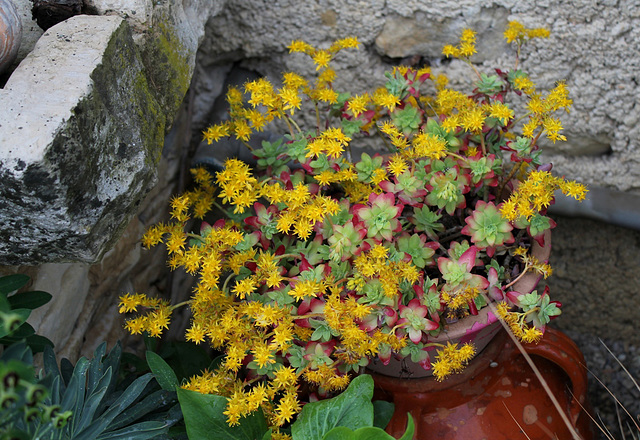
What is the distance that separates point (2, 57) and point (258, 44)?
3.07ft

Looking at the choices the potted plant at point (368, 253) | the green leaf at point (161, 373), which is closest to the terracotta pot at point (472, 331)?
the potted plant at point (368, 253)

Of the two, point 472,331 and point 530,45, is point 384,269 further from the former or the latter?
point 530,45

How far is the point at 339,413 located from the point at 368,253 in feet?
1.06

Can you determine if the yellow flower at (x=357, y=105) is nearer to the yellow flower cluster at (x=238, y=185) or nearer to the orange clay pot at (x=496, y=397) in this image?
the yellow flower cluster at (x=238, y=185)

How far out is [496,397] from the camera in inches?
54.0

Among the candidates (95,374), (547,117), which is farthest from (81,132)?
(547,117)

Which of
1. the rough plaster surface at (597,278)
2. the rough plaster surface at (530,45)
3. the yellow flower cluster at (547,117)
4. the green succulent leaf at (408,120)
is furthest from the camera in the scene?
Result: the rough plaster surface at (597,278)

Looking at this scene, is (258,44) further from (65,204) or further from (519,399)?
(519,399)

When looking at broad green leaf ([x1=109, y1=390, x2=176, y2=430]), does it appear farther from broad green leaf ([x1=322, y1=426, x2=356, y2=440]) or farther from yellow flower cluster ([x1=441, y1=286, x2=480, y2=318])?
yellow flower cluster ([x1=441, y1=286, x2=480, y2=318])

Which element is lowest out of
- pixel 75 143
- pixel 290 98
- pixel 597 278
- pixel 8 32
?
pixel 597 278

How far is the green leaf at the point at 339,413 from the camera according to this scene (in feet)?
3.91

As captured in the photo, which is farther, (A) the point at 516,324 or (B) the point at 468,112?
(B) the point at 468,112

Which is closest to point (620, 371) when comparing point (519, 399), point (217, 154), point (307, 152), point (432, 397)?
point (519, 399)

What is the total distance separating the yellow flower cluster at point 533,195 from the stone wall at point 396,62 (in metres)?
0.55
